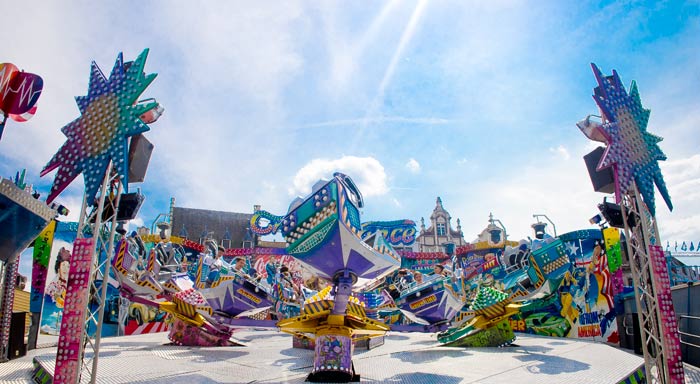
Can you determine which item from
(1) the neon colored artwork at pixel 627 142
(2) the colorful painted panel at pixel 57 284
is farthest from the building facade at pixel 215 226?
(1) the neon colored artwork at pixel 627 142

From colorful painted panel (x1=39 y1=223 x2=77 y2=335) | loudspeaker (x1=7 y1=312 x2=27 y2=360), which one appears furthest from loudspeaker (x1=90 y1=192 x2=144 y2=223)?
colorful painted panel (x1=39 y1=223 x2=77 y2=335)

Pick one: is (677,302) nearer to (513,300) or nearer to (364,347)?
(513,300)

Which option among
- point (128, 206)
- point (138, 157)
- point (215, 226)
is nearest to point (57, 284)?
point (128, 206)

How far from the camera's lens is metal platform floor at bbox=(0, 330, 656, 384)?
4.72 m

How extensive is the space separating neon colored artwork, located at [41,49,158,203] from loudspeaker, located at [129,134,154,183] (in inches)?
13.5

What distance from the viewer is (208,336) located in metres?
7.98

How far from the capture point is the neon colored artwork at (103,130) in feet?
14.6

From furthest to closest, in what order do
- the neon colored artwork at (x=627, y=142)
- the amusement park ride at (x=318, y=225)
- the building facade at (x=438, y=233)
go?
the building facade at (x=438, y=233), the neon colored artwork at (x=627, y=142), the amusement park ride at (x=318, y=225)

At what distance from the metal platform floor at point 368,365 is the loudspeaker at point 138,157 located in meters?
2.37

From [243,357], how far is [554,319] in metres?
10.6

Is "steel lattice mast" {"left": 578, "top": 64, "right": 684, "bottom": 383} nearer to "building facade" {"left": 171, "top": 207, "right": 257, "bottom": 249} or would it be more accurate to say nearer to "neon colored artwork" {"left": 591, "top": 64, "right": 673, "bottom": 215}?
"neon colored artwork" {"left": 591, "top": 64, "right": 673, "bottom": 215}

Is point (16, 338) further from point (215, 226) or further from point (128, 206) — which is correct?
point (215, 226)

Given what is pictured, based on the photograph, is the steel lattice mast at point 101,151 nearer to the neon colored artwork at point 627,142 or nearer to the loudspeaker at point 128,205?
the loudspeaker at point 128,205

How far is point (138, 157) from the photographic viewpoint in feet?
16.0
